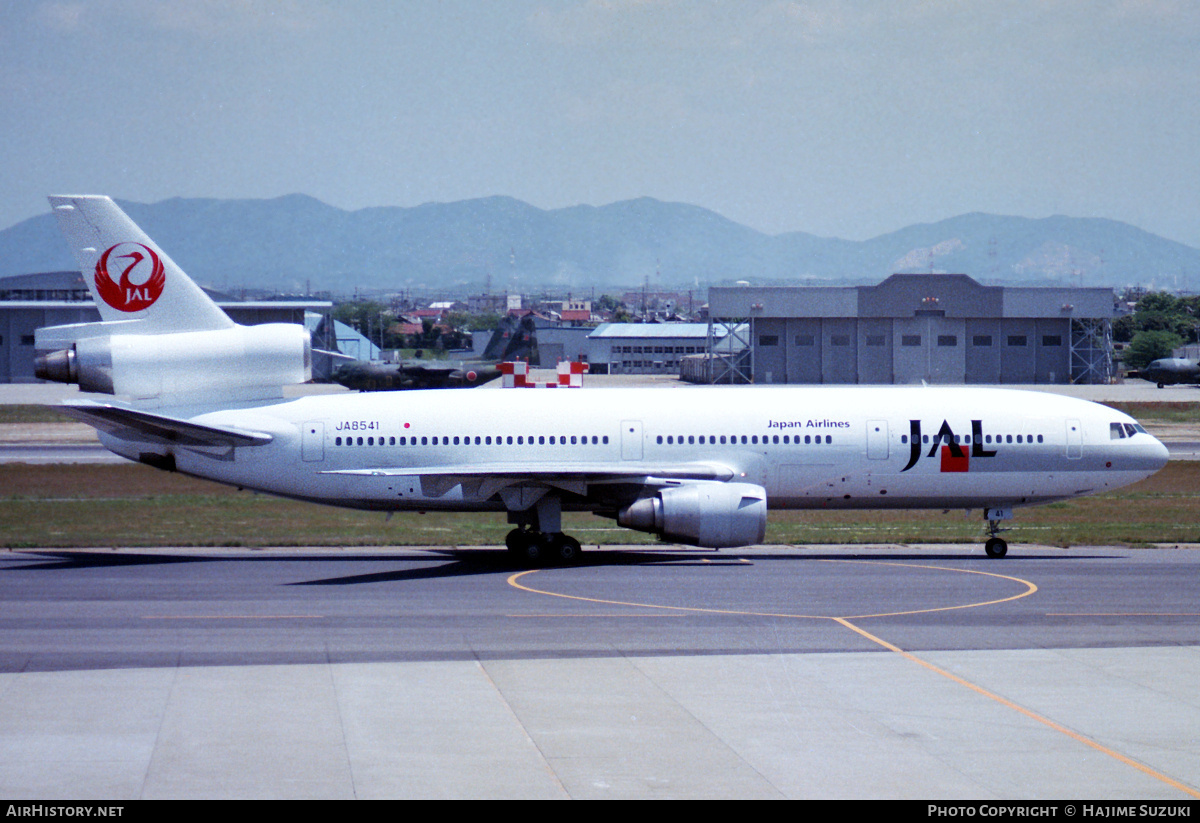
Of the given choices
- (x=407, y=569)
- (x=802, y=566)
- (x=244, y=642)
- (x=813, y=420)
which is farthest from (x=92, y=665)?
(x=813, y=420)

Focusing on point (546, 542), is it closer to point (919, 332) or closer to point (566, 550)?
point (566, 550)

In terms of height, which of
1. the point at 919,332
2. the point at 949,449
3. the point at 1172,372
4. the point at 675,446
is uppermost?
the point at 919,332

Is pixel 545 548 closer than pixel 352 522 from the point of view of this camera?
Yes

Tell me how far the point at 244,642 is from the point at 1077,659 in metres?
15.0

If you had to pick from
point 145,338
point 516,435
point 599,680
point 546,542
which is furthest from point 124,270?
point 599,680

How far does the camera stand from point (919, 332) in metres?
126

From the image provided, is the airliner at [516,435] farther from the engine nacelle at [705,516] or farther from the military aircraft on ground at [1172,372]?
the military aircraft on ground at [1172,372]

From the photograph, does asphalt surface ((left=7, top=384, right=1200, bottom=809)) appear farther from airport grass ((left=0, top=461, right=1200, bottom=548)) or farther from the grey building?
the grey building

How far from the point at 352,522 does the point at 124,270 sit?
1234cm

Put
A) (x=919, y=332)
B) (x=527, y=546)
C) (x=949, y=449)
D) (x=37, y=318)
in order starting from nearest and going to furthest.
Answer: (x=527, y=546), (x=949, y=449), (x=37, y=318), (x=919, y=332)

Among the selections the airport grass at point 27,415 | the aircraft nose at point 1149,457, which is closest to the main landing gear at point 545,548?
the aircraft nose at point 1149,457

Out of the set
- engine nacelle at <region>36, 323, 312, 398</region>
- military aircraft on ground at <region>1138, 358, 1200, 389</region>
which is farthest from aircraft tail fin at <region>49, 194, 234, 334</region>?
military aircraft on ground at <region>1138, 358, 1200, 389</region>

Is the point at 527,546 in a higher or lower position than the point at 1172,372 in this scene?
lower

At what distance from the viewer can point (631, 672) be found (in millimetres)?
21609
